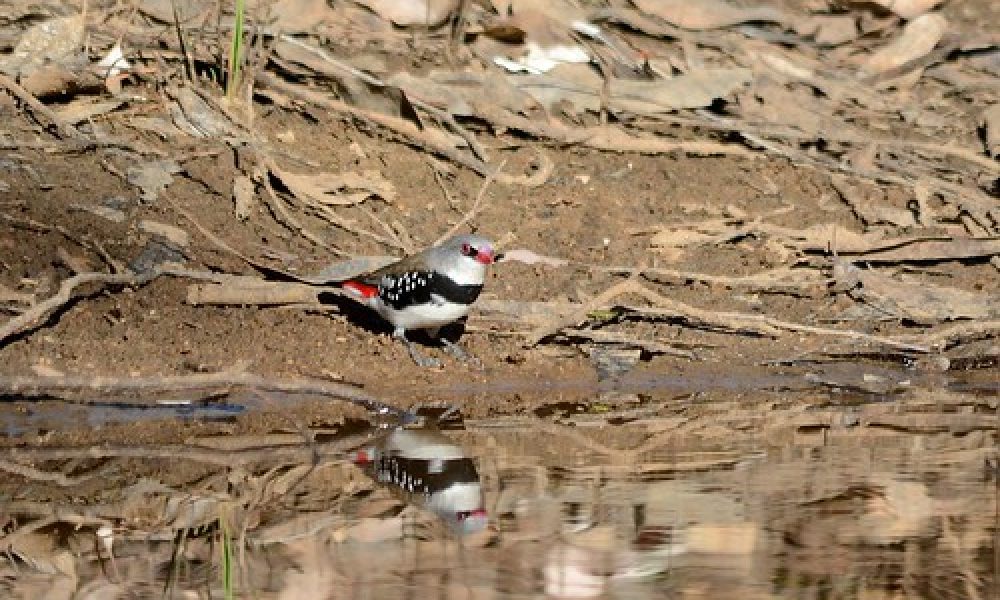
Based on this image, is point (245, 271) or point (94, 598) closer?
point (94, 598)

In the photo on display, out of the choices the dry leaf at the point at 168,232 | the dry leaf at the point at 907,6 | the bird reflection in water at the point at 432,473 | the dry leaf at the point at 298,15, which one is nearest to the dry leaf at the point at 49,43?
the dry leaf at the point at 298,15

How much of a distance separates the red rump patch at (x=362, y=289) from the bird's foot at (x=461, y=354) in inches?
13.7

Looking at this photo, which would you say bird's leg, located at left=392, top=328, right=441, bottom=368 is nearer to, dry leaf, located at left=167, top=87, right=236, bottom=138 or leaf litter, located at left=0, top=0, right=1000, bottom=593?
leaf litter, located at left=0, top=0, right=1000, bottom=593

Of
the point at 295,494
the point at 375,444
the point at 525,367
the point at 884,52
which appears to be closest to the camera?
the point at 295,494

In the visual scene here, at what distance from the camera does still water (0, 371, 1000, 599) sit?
4391 millimetres

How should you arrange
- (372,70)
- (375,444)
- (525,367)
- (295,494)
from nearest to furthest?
(295,494) → (375,444) → (525,367) → (372,70)

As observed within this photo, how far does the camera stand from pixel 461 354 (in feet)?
23.6

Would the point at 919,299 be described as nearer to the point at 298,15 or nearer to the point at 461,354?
the point at 461,354

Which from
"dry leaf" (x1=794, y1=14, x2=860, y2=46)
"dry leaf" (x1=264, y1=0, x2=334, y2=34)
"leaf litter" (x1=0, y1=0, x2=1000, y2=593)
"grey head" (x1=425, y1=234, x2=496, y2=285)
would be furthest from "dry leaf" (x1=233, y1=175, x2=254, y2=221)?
"dry leaf" (x1=794, y1=14, x2=860, y2=46)

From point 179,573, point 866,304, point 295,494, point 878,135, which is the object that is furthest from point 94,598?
point 878,135

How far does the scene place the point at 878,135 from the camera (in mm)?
8984

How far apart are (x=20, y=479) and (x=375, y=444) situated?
1151 mm

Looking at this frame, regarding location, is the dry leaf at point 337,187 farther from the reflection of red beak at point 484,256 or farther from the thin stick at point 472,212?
the reflection of red beak at point 484,256

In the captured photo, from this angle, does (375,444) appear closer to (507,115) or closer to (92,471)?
(92,471)
